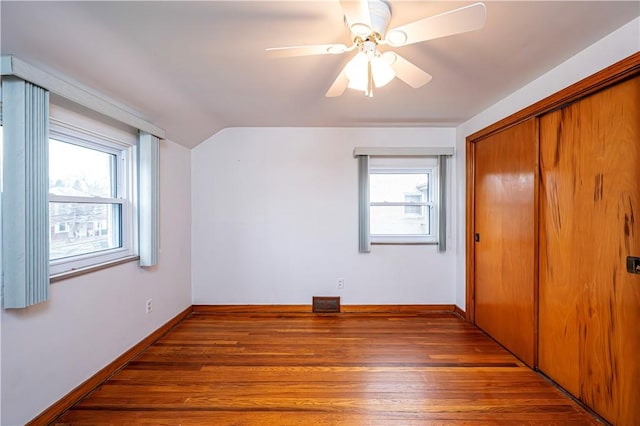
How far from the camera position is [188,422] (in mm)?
1614

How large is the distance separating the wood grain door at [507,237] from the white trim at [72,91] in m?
3.04

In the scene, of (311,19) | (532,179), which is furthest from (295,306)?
(311,19)

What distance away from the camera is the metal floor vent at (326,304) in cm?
323

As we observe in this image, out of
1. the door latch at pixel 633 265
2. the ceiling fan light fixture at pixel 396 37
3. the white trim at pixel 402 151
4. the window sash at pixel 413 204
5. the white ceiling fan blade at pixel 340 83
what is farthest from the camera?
the window sash at pixel 413 204

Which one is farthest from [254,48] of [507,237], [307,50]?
[507,237]

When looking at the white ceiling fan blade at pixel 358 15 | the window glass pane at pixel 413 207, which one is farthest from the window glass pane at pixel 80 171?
the window glass pane at pixel 413 207

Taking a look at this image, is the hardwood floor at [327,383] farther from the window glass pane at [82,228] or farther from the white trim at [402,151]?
the white trim at [402,151]

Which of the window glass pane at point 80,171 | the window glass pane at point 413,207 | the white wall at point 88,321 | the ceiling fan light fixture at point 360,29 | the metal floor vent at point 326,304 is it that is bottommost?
the metal floor vent at point 326,304

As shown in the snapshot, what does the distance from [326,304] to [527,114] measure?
2590mm

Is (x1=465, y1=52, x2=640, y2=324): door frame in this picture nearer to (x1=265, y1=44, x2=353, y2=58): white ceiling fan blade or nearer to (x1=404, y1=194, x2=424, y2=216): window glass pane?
(x1=404, y1=194, x2=424, y2=216): window glass pane

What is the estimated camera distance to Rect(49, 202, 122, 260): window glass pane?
1.78 metres

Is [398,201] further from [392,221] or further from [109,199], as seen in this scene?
[109,199]

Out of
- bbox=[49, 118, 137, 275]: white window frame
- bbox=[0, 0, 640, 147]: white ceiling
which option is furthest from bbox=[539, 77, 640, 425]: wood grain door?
bbox=[49, 118, 137, 275]: white window frame

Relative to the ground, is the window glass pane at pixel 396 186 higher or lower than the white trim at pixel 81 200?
higher
